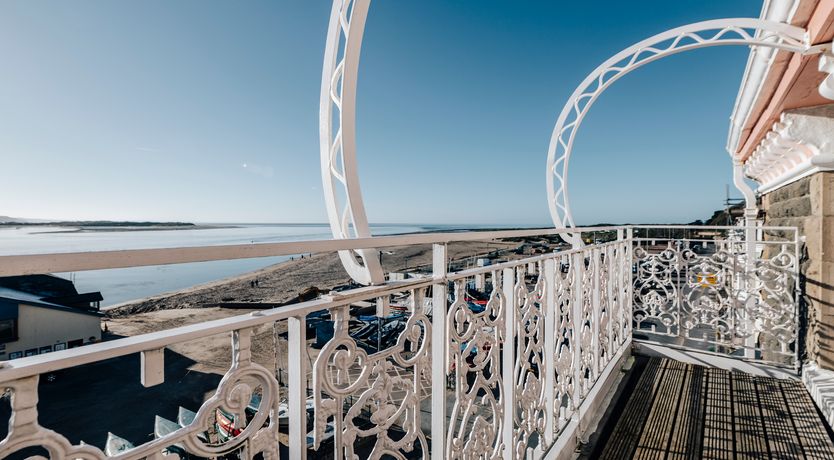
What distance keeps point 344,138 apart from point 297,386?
0.60 metres

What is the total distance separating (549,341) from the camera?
1.69 meters

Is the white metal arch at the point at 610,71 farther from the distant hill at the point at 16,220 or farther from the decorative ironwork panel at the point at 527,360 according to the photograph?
the distant hill at the point at 16,220

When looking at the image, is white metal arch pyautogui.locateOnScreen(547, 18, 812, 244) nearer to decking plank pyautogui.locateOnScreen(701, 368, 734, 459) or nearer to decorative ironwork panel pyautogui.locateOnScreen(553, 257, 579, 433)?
decorative ironwork panel pyautogui.locateOnScreen(553, 257, 579, 433)

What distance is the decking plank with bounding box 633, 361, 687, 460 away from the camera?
1879 mm

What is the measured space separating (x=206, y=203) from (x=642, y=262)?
46.8 ft

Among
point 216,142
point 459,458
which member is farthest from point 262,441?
point 216,142

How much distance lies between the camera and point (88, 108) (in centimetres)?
443

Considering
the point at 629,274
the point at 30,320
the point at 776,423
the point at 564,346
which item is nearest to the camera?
the point at 30,320

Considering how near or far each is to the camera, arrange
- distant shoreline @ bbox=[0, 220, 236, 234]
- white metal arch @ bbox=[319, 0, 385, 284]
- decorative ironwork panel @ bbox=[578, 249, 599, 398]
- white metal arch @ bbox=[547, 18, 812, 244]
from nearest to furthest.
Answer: white metal arch @ bbox=[319, 0, 385, 284]
distant shoreline @ bbox=[0, 220, 236, 234]
decorative ironwork panel @ bbox=[578, 249, 599, 398]
white metal arch @ bbox=[547, 18, 812, 244]

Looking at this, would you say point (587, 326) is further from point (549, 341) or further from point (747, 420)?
point (747, 420)

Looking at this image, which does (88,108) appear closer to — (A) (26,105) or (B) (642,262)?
(A) (26,105)

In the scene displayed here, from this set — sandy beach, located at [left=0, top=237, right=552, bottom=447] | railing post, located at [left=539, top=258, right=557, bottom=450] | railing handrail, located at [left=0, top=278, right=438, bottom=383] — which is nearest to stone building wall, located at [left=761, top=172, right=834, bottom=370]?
sandy beach, located at [left=0, top=237, right=552, bottom=447]

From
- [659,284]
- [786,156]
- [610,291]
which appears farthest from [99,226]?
[786,156]

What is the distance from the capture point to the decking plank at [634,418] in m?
1.89
